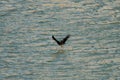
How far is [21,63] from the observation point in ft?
67.2

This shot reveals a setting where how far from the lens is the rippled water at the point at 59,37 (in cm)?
1964

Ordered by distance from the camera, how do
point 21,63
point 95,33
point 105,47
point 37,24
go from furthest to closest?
point 37,24 → point 95,33 → point 105,47 → point 21,63

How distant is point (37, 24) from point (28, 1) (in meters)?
4.44

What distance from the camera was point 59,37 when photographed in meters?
23.3

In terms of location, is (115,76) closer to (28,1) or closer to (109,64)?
(109,64)

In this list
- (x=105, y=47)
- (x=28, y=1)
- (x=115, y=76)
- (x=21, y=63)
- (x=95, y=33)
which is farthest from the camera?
(x=28, y=1)

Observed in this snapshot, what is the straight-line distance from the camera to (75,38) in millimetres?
23094

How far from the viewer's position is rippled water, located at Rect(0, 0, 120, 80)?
1964 cm

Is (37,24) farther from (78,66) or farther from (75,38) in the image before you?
(78,66)

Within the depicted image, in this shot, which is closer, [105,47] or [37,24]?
[105,47]

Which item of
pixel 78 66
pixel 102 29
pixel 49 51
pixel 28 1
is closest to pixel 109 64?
pixel 78 66

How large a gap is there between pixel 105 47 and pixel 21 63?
306 cm

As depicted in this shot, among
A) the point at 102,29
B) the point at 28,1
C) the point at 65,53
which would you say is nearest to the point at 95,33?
the point at 102,29

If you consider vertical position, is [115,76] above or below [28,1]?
above
